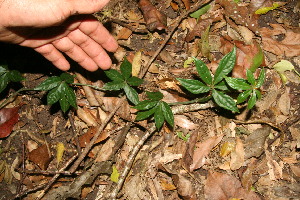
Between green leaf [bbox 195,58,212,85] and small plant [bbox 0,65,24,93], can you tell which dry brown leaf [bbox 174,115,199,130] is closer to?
green leaf [bbox 195,58,212,85]

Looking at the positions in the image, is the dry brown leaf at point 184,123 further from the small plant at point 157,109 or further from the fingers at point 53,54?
the fingers at point 53,54

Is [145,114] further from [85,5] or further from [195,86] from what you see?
[85,5]

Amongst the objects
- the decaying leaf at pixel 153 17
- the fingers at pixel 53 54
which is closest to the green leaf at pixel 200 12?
the decaying leaf at pixel 153 17

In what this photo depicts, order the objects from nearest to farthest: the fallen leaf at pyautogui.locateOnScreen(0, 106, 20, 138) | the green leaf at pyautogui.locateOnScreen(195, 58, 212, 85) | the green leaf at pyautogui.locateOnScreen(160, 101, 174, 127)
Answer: the green leaf at pyautogui.locateOnScreen(195, 58, 212, 85) < the green leaf at pyautogui.locateOnScreen(160, 101, 174, 127) < the fallen leaf at pyautogui.locateOnScreen(0, 106, 20, 138)

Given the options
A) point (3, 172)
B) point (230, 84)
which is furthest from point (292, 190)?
point (3, 172)

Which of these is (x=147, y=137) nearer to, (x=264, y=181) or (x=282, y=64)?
(x=264, y=181)

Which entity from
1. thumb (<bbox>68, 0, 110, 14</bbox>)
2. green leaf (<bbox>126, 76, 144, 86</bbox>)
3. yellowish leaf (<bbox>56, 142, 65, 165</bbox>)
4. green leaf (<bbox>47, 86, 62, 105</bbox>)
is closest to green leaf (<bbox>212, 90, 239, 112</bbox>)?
green leaf (<bbox>126, 76, 144, 86</bbox>)

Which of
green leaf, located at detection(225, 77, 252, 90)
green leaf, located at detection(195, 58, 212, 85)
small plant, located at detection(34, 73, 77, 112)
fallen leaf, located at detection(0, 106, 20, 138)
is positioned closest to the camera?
green leaf, located at detection(225, 77, 252, 90)
